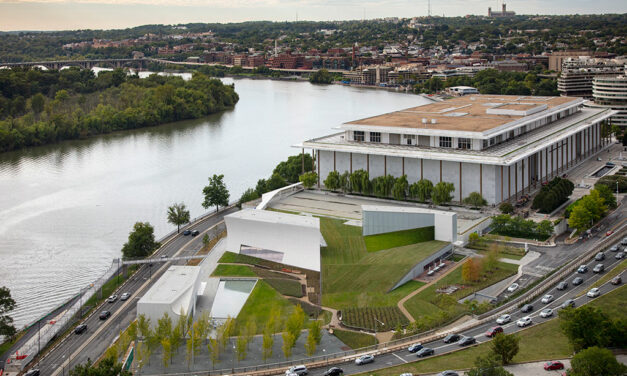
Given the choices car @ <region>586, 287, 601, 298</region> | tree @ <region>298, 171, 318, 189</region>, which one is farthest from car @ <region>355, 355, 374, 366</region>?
tree @ <region>298, 171, 318, 189</region>

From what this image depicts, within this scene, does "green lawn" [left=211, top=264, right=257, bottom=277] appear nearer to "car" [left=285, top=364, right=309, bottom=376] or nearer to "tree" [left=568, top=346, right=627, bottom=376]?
"car" [left=285, top=364, right=309, bottom=376]

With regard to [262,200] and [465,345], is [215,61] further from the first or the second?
[465,345]

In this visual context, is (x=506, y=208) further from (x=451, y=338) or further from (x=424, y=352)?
(x=424, y=352)

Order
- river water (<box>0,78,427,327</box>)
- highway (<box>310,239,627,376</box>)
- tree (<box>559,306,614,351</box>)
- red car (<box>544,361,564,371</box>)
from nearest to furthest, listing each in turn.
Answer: red car (<box>544,361,564,371</box>)
tree (<box>559,306,614,351</box>)
highway (<box>310,239,627,376</box>)
river water (<box>0,78,427,327</box>)

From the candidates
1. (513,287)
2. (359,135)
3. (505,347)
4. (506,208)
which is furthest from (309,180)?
(505,347)

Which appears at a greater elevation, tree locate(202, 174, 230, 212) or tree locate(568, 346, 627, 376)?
tree locate(202, 174, 230, 212)

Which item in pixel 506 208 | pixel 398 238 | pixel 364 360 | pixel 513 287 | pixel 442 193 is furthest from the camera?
pixel 442 193

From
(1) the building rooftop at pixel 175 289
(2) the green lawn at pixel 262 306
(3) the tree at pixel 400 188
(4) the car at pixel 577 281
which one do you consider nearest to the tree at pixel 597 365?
(4) the car at pixel 577 281
